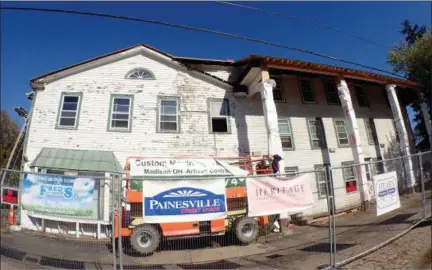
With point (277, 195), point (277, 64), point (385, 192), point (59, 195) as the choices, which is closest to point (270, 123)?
point (277, 64)

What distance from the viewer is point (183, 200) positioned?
18.8 feet

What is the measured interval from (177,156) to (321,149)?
27.1 ft

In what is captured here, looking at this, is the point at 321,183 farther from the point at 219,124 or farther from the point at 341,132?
the point at 341,132

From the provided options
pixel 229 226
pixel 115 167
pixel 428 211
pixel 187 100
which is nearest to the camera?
pixel 229 226

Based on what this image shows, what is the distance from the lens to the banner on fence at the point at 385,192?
700 cm

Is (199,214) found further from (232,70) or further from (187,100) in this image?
(232,70)

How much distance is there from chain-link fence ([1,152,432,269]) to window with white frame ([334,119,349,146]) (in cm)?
721

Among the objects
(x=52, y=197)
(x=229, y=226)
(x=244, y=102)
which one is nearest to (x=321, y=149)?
(x=244, y=102)

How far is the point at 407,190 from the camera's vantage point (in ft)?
34.5

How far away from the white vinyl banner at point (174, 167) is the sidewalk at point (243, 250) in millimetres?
3968

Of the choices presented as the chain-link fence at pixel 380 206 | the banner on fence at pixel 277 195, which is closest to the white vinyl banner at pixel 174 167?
the chain-link fence at pixel 380 206

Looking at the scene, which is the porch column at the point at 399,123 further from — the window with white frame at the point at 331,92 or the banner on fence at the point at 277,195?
the banner on fence at the point at 277,195

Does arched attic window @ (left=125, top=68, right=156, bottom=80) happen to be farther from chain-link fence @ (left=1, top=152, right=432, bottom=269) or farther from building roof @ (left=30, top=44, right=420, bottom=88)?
chain-link fence @ (left=1, top=152, right=432, bottom=269)

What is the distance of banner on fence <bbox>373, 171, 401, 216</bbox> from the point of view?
23.0 feet
